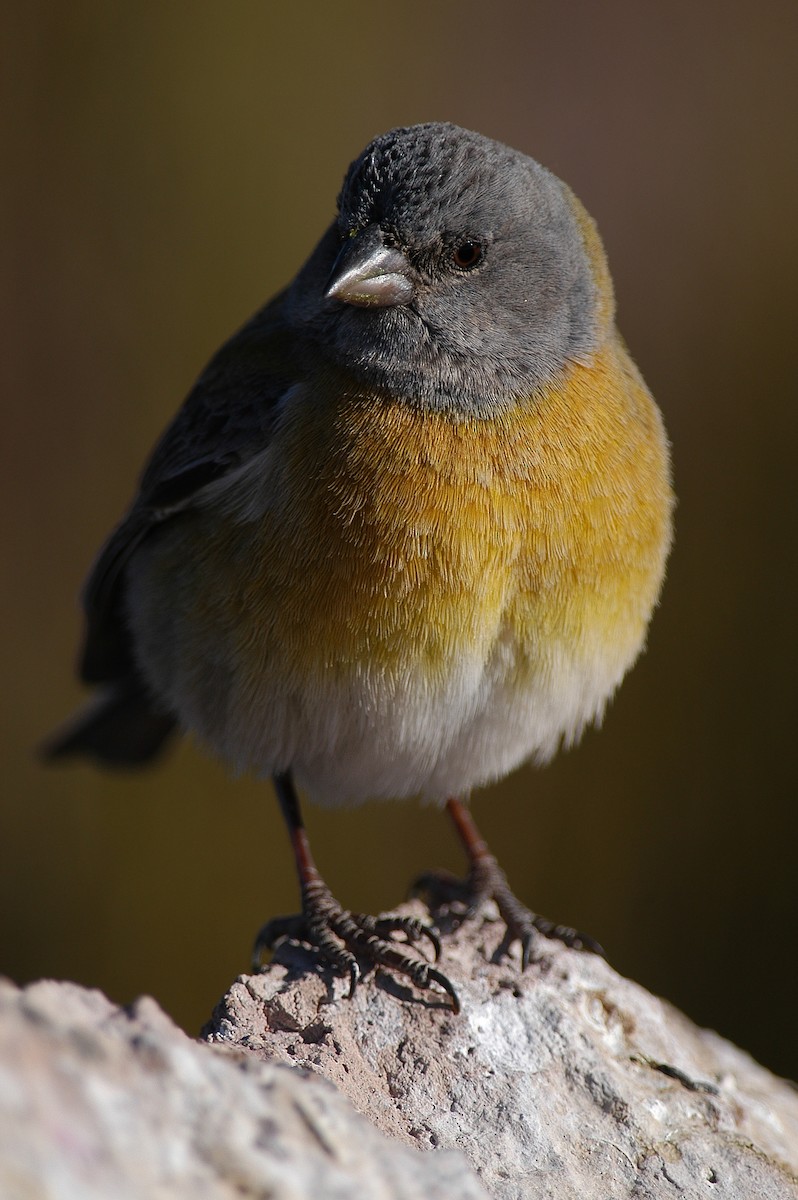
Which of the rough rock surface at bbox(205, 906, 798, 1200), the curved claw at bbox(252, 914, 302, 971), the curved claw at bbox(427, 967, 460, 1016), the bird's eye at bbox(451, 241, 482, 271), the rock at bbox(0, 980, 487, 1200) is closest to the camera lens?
the rock at bbox(0, 980, 487, 1200)

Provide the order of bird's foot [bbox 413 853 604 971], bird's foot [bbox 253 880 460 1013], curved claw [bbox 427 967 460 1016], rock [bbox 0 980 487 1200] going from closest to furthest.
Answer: rock [bbox 0 980 487 1200] → curved claw [bbox 427 967 460 1016] → bird's foot [bbox 253 880 460 1013] → bird's foot [bbox 413 853 604 971]

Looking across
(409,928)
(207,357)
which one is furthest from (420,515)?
(207,357)

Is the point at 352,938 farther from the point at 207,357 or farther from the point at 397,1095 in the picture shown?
the point at 207,357

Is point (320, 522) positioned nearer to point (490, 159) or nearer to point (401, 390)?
point (401, 390)

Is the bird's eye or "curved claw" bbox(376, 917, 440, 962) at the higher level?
the bird's eye

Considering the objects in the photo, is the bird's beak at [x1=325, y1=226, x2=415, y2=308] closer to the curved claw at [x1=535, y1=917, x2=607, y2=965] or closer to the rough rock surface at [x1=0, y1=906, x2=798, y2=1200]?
the rough rock surface at [x1=0, y1=906, x2=798, y2=1200]

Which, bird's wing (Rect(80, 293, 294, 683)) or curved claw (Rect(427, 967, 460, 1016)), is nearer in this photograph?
curved claw (Rect(427, 967, 460, 1016))

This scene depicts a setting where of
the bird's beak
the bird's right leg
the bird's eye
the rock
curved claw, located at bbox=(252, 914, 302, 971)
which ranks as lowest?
curved claw, located at bbox=(252, 914, 302, 971)

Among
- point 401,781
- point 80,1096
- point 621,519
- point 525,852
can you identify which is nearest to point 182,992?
point 525,852

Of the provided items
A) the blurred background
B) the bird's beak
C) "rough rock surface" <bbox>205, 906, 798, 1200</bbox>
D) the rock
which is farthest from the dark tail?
the rock
